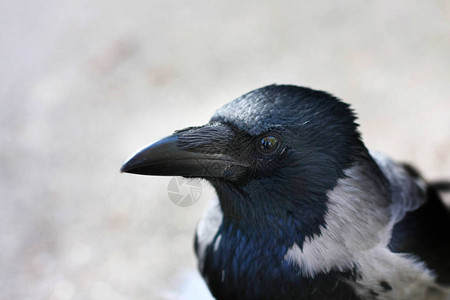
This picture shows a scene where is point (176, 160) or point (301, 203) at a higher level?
point (176, 160)

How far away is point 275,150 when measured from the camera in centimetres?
214

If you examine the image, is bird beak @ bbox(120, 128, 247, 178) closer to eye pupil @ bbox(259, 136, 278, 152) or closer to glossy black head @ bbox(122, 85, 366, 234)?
glossy black head @ bbox(122, 85, 366, 234)

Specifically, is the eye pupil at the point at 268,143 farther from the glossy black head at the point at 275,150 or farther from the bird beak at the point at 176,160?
the bird beak at the point at 176,160

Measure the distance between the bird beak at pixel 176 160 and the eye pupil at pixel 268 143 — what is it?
12 centimetres

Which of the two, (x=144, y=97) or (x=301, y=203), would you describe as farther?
(x=144, y=97)

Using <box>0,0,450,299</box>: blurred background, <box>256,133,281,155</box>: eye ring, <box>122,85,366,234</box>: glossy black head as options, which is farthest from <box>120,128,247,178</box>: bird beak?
<box>0,0,450,299</box>: blurred background

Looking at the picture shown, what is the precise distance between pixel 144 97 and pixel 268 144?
9.70 feet

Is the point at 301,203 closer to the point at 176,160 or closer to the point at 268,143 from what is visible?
the point at 268,143

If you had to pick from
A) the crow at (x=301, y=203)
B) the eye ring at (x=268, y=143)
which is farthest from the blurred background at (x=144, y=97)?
the eye ring at (x=268, y=143)

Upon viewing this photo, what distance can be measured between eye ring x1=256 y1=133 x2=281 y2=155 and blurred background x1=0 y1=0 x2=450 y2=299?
1605 mm

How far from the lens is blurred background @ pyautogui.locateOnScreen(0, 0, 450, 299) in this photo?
12.8 ft

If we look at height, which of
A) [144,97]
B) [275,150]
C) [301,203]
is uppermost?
[144,97]

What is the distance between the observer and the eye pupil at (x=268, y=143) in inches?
83.6

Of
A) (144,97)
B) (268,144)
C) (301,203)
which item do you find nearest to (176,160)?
(268,144)
